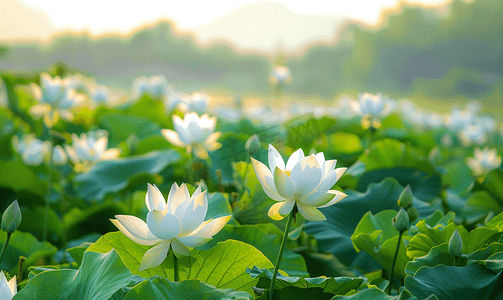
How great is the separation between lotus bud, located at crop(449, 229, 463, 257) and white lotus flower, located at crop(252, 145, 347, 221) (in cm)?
26

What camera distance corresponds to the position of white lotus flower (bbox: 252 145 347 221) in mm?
621

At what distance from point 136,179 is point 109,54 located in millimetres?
21181

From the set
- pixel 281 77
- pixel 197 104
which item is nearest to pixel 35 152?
pixel 197 104

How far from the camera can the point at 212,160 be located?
166 centimetres

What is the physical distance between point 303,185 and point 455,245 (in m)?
0.35

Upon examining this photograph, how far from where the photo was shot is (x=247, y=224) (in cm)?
109

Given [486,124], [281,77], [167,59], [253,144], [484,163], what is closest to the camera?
[253,144]

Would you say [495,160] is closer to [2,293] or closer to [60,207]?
[60,207]

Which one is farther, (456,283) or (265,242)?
(265,242)

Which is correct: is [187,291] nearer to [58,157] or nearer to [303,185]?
[303,185]

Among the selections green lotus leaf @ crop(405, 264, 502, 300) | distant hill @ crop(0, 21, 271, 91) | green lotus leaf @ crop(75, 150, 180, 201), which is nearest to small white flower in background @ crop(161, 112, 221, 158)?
green lotus leaf @ crop(75, 150, 180, 201)

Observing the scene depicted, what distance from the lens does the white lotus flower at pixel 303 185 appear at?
621 millimetres

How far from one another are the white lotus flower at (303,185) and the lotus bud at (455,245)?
264 millimetres

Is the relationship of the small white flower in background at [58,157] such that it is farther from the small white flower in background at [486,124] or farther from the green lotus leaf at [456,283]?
the small white flower in background at [486,124]
